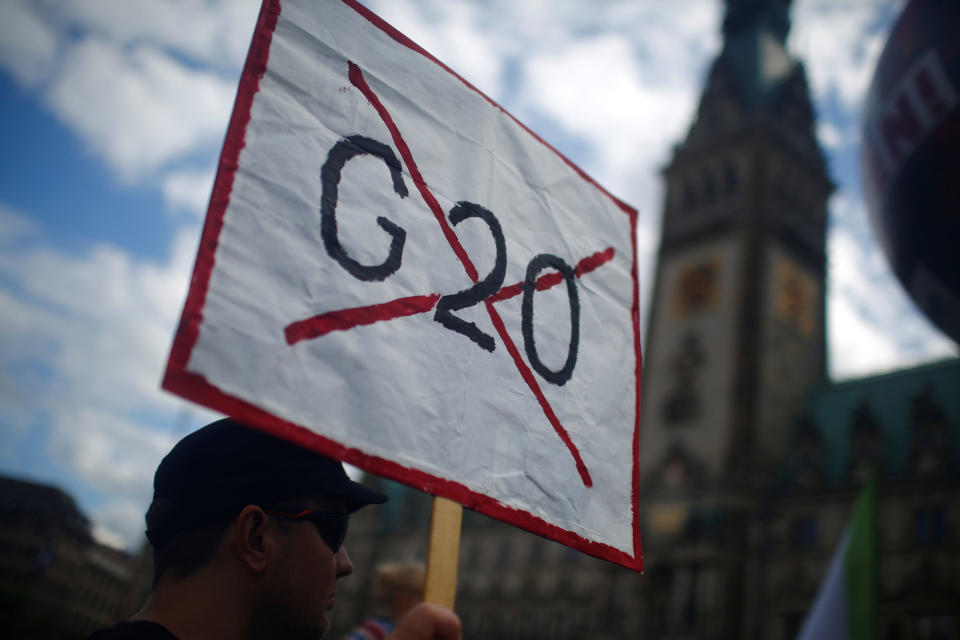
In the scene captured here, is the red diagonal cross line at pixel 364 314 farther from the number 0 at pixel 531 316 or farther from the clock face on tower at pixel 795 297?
the clock face on tower at pixel 795 297

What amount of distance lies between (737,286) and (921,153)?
31028 millimetres

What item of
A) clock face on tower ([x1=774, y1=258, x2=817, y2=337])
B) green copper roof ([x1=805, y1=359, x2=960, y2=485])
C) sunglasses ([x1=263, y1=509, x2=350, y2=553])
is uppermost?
clock face on tower ([x1=774, y1=258, x2=817, y2=337])

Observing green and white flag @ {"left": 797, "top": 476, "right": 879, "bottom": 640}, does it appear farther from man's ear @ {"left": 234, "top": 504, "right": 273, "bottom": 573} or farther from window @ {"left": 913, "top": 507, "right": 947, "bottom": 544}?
window @ {"left": 913, "top": 507, "right": 947, "bottom": 544}

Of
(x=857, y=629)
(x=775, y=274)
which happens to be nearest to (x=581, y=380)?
(x=857, y=629)

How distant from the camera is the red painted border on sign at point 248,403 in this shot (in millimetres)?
1819

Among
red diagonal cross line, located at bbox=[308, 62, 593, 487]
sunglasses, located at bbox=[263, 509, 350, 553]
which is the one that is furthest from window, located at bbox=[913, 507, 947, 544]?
sunglasses, located at bbox=[263, 509, 350, 553]

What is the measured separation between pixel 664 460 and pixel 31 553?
31607 millimetres

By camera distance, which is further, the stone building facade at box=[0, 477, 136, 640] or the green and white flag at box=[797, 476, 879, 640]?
the green and white flag at box=[797, 476, 879, 640]

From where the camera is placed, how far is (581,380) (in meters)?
2.90

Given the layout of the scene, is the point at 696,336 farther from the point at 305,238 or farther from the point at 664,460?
the point at 305,238

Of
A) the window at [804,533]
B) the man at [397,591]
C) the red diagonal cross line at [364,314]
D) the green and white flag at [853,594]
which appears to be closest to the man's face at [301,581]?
the red diagonal cross line at [364,314]

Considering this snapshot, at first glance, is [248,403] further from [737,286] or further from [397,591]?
[737,286]

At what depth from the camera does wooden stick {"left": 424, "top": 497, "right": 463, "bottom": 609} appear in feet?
6.59

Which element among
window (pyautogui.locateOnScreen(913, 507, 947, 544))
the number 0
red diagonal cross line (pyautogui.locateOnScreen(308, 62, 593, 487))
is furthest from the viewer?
window (pyautogui.locateOnScreen(913, 507, 947, 544))
